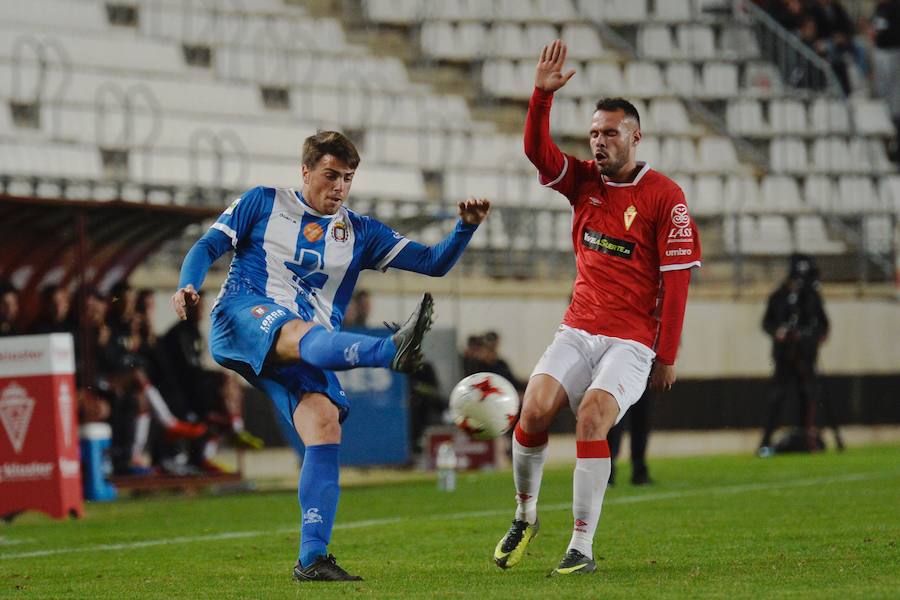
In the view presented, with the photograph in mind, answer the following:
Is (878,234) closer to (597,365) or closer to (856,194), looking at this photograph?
(856,194)

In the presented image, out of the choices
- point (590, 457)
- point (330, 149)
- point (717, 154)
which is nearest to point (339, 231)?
point (330, 149)

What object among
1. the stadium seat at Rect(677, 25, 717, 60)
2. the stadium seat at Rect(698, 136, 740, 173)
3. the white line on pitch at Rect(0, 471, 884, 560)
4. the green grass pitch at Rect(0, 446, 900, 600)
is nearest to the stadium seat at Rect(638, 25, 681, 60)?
the stadium seat at Rect(677, 25, 717, 60)

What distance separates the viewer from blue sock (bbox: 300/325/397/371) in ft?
20.6

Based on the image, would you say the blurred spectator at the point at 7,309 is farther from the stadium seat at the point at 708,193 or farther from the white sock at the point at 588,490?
the stadium seat at the point at 708,193

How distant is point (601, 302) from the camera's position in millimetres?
7215

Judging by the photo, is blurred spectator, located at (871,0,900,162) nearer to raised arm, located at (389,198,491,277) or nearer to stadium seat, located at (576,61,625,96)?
stadium seat, located at (576,61,625,96)

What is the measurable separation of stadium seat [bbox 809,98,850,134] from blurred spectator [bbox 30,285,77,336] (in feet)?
47.6

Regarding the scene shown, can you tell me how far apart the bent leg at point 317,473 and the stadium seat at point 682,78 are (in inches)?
734

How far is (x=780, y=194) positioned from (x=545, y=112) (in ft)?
57.0

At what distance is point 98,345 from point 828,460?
792 cm

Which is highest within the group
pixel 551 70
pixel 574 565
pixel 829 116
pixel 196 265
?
pixel 829 116

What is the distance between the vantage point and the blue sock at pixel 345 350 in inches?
247

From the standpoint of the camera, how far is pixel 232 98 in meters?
20.7

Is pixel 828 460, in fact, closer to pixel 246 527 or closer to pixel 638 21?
pixel 246 527
